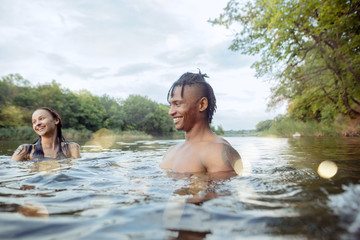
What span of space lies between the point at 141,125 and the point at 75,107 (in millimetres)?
23669

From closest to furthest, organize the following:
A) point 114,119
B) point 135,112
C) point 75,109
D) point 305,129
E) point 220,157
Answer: point 220,157
point 305,129
point 75,109
point 114,119
point 135,112

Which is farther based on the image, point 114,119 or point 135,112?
point 135,112

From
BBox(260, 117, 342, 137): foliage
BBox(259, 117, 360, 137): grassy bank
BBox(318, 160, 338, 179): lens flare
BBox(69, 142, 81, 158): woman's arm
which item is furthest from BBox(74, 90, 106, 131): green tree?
BBox(318, 160, 338, 179): lens flare

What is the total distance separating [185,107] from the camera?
330 centimetres

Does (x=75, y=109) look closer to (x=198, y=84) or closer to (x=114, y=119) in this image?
(x=114, y=119)

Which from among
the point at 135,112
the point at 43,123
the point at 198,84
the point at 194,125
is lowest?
the point at 194,125

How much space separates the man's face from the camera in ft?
10.9

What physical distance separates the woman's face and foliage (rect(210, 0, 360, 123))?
818cm

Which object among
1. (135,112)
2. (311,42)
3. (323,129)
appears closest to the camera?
(311,42)

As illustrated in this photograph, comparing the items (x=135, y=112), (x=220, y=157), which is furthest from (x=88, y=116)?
(x=220, y=157)

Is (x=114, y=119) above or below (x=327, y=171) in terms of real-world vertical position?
above

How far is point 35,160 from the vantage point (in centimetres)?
479

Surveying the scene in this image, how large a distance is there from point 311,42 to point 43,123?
14.5 meters

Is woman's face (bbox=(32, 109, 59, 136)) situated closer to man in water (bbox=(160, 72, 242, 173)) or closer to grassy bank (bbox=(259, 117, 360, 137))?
man in water (bbox=(160, 72, 242, 173))
